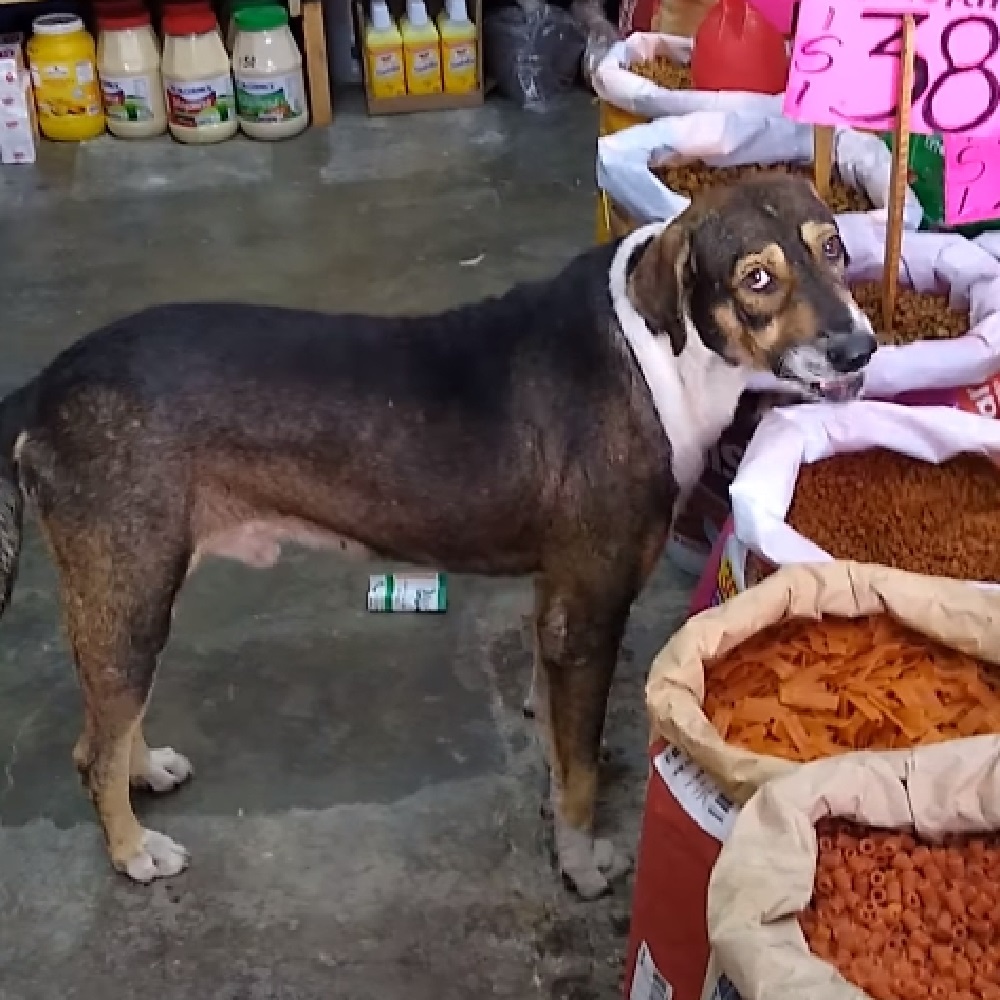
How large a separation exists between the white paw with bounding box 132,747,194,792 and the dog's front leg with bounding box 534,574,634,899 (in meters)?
0.52

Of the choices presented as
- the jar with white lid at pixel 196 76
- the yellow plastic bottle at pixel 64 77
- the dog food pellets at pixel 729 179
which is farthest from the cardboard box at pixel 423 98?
the dog food pellets at pixel 729 179

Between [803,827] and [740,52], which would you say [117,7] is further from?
[803,827]

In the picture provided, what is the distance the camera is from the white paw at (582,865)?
5.93ft

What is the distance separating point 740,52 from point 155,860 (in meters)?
1.51

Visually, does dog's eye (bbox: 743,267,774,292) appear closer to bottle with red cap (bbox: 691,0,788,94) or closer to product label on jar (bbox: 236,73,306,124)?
bottle with red cap (bbox: 691,0,788,94)

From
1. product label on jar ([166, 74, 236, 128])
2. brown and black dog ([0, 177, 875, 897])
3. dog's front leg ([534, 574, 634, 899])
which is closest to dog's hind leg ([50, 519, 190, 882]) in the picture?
brown and black dog ([0, 177, 875, 897])

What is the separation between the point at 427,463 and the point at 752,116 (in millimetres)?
871

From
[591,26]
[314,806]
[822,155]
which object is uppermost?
[822,155]

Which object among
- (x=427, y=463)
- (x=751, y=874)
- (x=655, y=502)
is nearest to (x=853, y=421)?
(x=655, y=502)

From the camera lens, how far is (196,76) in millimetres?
3809

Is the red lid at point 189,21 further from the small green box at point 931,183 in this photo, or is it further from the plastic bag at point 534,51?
the small green box at point 931,183

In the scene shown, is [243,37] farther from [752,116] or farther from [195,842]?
[195,842]

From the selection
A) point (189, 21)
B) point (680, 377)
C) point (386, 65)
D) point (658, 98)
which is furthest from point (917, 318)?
point (189, 21)

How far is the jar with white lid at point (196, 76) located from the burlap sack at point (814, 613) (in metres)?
2.92
